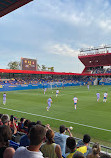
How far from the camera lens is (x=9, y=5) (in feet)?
30.1

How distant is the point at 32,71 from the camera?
55.4m

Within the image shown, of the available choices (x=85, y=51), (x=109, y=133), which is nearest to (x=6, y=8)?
(x=109, y=133)

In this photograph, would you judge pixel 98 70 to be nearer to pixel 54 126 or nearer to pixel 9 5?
pixel 54 126

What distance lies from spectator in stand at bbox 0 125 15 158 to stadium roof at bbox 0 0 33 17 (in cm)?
762

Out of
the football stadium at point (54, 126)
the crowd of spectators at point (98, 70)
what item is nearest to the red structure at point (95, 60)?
the crowd of spectators at point (98, 70)

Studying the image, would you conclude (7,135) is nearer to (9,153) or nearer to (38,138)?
(9,153)

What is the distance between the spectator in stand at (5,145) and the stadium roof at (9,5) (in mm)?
7624

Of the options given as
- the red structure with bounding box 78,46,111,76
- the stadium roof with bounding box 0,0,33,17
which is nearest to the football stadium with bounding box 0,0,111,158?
the stadium roof with bounding box 0,0,33,17

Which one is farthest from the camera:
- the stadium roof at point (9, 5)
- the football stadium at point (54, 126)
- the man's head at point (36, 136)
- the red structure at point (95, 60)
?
the red structure at point (95, 60)

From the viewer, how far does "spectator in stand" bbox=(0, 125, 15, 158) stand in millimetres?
2695

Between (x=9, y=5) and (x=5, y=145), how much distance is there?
333 inches

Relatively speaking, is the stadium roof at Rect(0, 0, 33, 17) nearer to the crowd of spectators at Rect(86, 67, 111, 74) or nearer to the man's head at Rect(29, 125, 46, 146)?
the man's head at Rect(29, 125, 46, 146)

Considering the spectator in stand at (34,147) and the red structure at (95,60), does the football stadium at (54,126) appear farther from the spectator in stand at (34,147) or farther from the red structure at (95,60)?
the red structure at (95,60)

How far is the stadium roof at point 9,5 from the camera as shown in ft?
28.5
